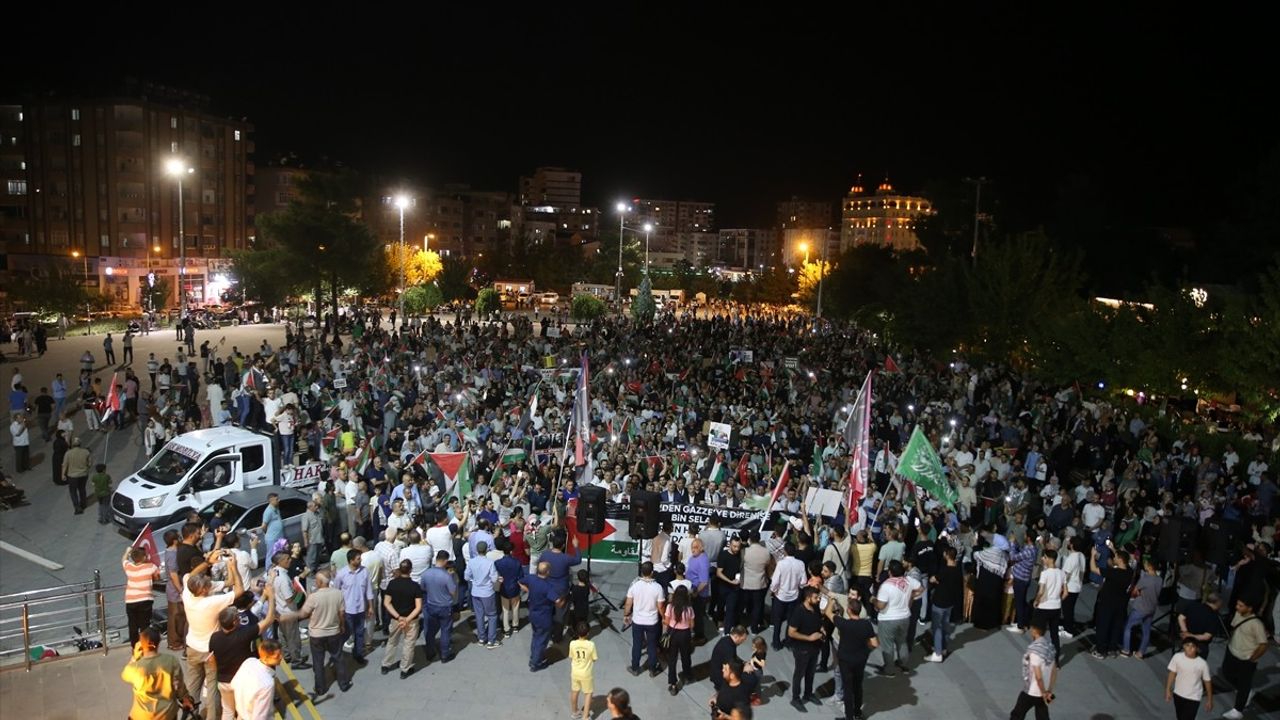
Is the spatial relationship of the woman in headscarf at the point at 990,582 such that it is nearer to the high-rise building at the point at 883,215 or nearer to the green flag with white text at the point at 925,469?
the green flag with white text at the point at 925,469

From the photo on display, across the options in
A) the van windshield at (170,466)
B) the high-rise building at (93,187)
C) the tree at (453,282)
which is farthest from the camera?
the high-rise building at (93,187)

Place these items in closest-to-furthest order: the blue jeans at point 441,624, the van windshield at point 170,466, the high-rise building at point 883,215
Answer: the blue jeans at point 441,624 → the van windshield at point 170,466 → the high-rise building at point 883,215

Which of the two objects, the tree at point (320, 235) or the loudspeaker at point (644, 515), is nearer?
the loudspeaker at point (644, 515)

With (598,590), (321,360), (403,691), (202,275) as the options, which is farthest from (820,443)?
(202,275)

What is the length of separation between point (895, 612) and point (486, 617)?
4782 millimetres

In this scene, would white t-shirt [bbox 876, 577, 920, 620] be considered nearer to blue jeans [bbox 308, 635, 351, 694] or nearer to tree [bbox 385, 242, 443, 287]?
blue jeans [bbox 308, 635, 351, 694]

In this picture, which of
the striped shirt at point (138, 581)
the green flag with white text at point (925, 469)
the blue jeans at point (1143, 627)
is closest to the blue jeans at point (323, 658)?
the striped shirt at point (138, 581)

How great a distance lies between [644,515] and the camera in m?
10.4

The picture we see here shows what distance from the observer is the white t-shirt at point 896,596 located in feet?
31.4

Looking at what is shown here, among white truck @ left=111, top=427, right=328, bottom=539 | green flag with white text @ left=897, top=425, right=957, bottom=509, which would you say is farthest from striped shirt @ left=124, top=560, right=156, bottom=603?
green flag with white text @ left=897, top=425, right=957, bottom=509

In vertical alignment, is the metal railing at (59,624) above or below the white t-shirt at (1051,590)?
below

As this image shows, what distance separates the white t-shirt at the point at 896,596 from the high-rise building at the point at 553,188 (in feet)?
595

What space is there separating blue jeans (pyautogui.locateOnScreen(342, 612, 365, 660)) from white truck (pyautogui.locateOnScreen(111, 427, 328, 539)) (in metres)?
5.71

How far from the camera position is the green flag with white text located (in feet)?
40.8
